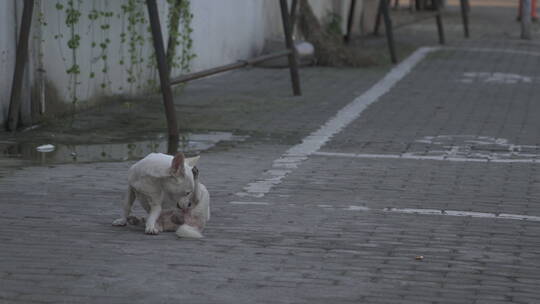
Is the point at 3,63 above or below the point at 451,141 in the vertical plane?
above

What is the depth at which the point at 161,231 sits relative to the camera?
6.35 m

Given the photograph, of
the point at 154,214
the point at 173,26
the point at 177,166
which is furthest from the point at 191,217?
the point at 173,26

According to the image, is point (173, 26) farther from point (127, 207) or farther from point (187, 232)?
point (187, 232)

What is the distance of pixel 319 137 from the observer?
10305mm

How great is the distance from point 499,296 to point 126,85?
8173 millimetres

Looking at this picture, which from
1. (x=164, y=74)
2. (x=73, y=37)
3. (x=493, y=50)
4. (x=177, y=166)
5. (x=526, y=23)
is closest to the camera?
(x=177, y=166)

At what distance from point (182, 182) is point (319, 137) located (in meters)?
4.24

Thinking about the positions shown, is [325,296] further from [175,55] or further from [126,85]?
[175,55]

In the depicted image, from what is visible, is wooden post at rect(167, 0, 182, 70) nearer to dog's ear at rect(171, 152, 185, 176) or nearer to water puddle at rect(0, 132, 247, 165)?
water puddle at rect(0, 132, 247, 165)

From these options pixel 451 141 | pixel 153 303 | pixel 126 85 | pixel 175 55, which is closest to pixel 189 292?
pixel 153 303

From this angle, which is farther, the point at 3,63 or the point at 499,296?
the point at 3,63

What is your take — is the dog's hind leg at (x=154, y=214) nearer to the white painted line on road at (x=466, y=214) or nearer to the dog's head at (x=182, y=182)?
the dog's head at (x=182, y=182)

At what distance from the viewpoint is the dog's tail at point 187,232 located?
621cm

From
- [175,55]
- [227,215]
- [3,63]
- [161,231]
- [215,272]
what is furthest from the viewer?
[175,55]
